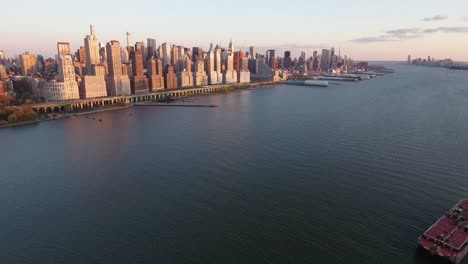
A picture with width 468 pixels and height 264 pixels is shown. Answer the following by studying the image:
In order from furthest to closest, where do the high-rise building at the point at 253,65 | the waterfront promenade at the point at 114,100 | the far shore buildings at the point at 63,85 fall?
the high-rise building at the point at 253,65 → the far shore buildings at the point at 63,85 → the waterfront promenade at the point at 114,100

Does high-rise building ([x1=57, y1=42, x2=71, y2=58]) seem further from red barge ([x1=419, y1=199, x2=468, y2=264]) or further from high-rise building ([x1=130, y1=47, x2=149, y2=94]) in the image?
red barge ([x1=419, y1=199, x2=468, y2=264])

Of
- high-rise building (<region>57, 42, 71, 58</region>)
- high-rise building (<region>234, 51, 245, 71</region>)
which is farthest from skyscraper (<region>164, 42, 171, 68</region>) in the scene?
high-rise building (<region>57, 42, 71, 58</region>)

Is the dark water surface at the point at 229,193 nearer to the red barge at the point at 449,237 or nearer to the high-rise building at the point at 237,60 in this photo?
the red barge at the point at 449,237

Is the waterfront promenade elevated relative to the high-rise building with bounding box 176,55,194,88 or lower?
lower

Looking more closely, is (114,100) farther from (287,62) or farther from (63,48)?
(287,62)

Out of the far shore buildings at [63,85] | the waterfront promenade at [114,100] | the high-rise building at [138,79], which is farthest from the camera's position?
the high-rise building at [138,79]

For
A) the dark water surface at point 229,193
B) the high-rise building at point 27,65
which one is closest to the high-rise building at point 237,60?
the high-rise building at point 27,65
